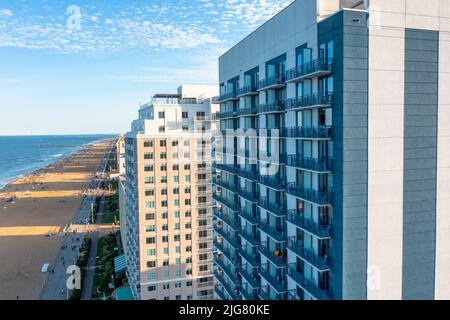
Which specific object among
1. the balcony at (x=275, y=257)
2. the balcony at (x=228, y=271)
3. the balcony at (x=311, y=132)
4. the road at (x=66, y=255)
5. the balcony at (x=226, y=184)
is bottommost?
the road at (x=66, y=255)

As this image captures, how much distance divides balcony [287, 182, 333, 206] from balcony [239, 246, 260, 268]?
1053 cm

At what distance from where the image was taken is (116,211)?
118438mm

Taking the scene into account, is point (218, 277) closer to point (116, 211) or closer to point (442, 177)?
point (442, 177)

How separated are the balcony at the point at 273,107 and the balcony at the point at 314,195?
20.2 feet

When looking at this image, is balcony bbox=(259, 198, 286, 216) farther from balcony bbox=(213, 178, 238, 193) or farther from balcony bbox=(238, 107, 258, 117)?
balcony bbox=(238, 107, 258, 117)

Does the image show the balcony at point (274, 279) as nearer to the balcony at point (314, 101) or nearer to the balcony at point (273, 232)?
the balcony at point (273, 232)

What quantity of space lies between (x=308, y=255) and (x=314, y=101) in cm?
969

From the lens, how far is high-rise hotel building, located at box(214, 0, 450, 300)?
19641 millimetres

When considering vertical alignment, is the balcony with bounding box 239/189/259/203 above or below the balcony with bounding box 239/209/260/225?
above

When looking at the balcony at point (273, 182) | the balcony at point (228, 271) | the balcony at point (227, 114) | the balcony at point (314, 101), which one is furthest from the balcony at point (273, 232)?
the balcony at point (227, 114)

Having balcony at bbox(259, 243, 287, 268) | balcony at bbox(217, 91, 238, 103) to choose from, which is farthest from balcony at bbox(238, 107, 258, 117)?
balcony at bbox(259, 243, 287, 268)

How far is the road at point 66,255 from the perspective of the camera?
6425 cm

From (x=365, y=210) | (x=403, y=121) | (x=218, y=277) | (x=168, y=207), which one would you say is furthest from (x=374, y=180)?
(x=168, y=207)
